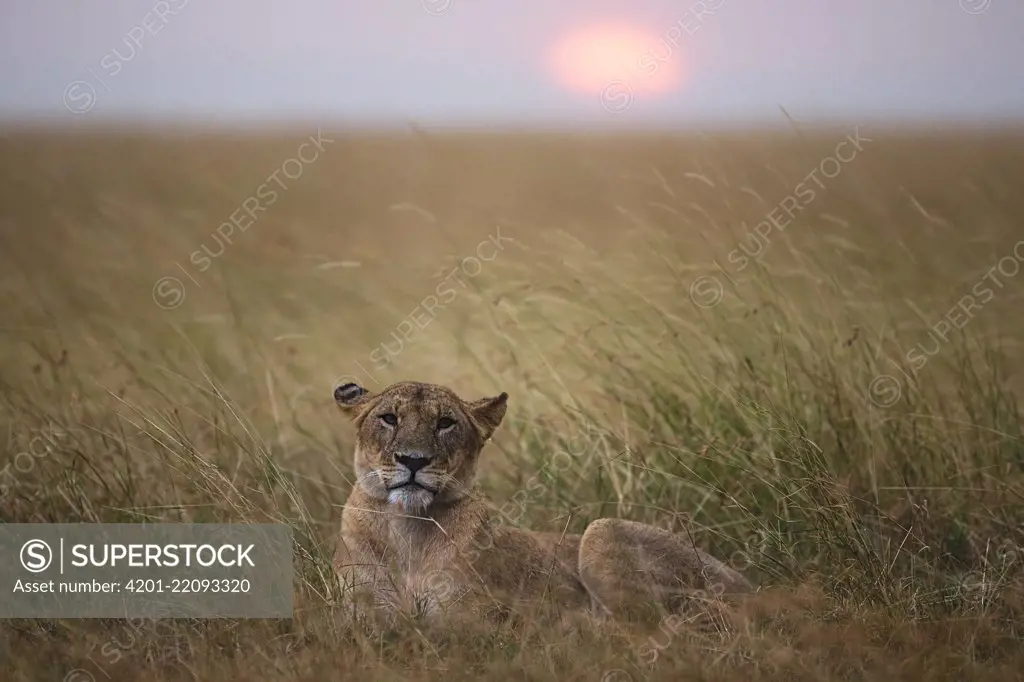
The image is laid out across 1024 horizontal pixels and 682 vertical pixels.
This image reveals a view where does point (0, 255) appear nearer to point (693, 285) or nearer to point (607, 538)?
point (693, 285)

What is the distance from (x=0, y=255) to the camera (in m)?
12.6

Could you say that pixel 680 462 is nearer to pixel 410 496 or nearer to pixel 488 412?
pixel 488 412

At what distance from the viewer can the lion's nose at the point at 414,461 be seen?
507cm

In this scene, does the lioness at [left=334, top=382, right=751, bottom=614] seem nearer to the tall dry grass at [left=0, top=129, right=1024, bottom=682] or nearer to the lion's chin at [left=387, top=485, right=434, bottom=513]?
the lion's chin at [left=387, top=485, right=434, bottom=513]

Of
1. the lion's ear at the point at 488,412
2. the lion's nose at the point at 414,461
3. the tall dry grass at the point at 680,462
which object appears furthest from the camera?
the lion's ear at the point at 488,412

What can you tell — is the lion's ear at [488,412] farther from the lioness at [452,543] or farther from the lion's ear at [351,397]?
the lion's ear at [351,397]

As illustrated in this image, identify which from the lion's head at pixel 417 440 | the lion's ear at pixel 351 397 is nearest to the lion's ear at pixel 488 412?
the lion's head at pixel 417 440

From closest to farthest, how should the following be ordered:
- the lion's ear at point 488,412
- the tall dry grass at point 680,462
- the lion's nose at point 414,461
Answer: the tall dry grass at point 680,462 → the lion's nose at point 414,461 → the lion's ear at point 488,412

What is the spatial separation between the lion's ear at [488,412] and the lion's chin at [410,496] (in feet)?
1.27

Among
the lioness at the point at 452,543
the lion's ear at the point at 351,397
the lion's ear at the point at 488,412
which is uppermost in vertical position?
the lion's ear at the point at 351,397

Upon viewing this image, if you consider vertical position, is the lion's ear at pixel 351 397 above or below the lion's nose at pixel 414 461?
above

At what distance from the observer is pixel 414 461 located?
5.07 m

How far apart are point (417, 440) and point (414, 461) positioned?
0.27ft

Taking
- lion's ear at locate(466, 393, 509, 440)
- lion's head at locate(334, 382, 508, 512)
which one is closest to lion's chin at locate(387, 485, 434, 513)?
lion's head at locate(334, 382, 508, 512)
